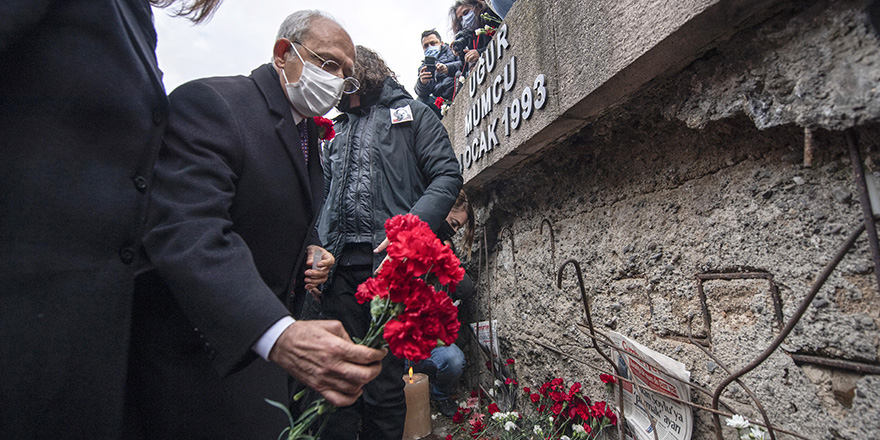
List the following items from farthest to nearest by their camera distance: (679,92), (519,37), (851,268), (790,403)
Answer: (519,37)
(679,92)
(790,403)
(851,268)

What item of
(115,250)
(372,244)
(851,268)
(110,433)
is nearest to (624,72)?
(851,268)

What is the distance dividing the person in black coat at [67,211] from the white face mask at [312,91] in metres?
0.51

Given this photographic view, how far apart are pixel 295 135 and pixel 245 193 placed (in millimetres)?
277

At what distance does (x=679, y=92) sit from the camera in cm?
139

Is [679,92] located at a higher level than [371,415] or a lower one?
higher

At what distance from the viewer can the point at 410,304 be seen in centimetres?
78

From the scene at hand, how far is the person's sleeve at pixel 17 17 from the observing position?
694 millimetres

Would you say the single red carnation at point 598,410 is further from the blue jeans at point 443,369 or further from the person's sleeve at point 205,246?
the person's sleeve at point 205,246

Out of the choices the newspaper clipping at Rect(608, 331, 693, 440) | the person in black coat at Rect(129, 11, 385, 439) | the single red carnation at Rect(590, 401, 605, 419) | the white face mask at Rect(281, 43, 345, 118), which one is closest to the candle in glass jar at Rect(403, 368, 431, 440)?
the single red carnation at Rect(590, 401, 605, 419)

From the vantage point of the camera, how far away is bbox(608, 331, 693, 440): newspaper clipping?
1385 mm

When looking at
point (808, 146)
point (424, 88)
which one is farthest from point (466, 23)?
point (808, 146)

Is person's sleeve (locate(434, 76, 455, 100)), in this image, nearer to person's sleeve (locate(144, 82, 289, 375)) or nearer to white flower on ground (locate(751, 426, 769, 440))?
person's sleeve (locate(144, 82, 289, 375))

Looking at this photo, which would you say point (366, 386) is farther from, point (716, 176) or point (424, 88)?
point (424, 88)

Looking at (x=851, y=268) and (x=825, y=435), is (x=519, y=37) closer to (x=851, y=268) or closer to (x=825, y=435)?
(x=851, y=268)
